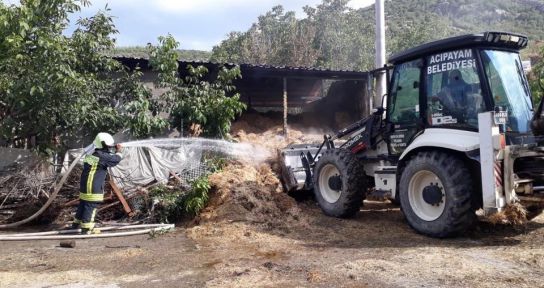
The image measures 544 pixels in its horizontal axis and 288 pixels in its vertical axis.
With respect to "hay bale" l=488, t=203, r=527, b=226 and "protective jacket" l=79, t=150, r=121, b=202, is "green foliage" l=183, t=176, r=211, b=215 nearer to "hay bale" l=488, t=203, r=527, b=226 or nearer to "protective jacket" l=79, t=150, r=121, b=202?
"protective jacket" l=79, t=150, r=121, b=202

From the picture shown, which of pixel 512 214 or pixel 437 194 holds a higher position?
pixel 437 194

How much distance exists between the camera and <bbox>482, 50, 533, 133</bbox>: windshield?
656 centimetres

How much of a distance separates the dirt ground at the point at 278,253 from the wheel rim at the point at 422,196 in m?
0.35

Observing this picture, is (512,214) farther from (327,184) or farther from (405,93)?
(327,184)

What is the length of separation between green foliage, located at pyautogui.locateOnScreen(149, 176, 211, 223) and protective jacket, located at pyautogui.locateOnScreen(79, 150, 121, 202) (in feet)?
3.34

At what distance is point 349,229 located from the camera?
295 inches

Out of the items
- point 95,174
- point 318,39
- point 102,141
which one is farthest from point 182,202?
point 318,39

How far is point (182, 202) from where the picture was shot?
29.8ft

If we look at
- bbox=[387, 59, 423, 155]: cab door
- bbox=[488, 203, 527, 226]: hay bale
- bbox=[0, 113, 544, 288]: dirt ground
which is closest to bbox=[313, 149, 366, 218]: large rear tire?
bbox=[0, 113, 544, 288]: dirt ground

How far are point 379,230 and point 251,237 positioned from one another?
1.88m

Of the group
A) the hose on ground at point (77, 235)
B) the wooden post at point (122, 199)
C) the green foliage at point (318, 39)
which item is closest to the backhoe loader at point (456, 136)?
the hose on ground at point (77, 235)

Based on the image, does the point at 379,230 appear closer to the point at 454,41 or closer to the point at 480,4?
the point at 454,41

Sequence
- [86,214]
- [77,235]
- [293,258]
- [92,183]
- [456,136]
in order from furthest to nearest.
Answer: [92,183] < [86,214] < [77,235] < [456,136] < [293,258]

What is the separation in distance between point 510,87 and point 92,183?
21.6 feet
